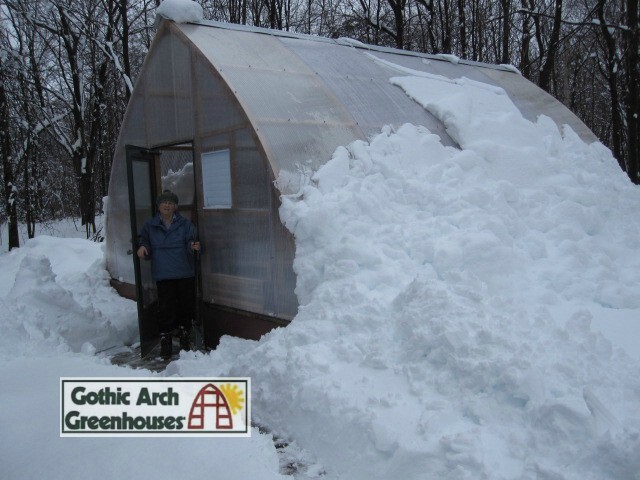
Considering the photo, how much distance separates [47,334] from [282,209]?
9.84 feet

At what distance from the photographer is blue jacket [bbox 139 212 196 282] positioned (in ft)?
19.1

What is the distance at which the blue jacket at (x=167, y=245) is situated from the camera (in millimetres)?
5828

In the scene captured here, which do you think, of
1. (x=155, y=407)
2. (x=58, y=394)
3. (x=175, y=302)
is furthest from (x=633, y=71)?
(x=58, y=394)

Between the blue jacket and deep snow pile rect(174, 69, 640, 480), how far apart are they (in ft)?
3.50

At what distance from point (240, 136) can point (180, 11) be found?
1937 mm

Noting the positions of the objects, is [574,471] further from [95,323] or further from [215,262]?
[95,323]

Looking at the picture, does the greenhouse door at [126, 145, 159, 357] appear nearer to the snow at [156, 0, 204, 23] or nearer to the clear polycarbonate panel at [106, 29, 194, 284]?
the clear polycarbonate panel at [106, 29, 194, 284]

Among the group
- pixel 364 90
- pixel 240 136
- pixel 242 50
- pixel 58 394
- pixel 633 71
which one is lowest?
pixel 58 394

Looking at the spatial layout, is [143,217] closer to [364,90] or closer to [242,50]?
[242,50]

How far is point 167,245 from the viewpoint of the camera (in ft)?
19.1

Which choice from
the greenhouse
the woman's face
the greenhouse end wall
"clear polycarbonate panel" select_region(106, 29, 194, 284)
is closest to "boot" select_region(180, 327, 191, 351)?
the greenhouse

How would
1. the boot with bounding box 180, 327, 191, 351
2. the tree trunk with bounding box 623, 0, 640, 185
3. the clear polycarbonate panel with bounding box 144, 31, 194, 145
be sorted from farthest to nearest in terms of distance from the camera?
the tree trunk with bounding box 623, 0, 640, 185 → the clear polycarbonate panel with bounding box 144, 31, 194, 145 → the boot with bounding box 180, 327, 191, 351

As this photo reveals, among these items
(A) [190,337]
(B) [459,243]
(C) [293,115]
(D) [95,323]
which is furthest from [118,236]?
(B) [459,243]

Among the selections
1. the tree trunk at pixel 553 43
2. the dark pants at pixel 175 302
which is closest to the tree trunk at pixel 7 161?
the dark pants at pixel 175 302
